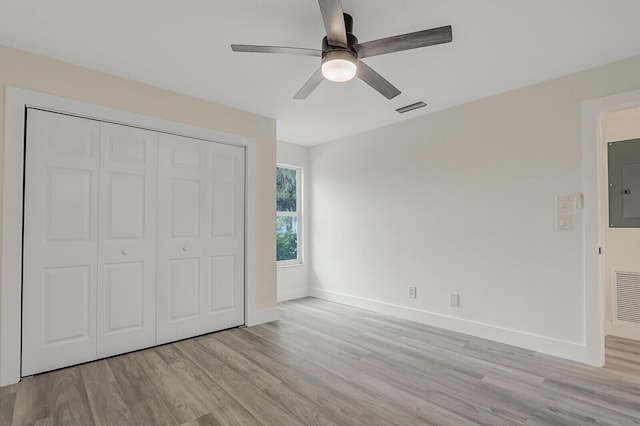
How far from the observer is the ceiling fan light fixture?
1.85 metres

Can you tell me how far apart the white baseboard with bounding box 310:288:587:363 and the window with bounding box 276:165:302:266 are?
1.14 meters

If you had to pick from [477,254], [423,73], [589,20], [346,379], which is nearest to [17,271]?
[346,379]

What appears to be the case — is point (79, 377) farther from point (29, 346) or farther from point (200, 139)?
point (200, 139)

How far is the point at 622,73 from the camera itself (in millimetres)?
2514

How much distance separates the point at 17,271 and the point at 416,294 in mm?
3735

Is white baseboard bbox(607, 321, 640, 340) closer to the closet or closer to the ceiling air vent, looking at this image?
the ceiling air vent

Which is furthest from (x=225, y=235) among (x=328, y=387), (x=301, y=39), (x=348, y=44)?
(x=348, y=44)

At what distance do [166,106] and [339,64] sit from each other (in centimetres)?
203

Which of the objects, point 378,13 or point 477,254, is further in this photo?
point 477,254

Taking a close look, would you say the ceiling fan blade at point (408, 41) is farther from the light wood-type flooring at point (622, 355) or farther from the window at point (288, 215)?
the window at point (288, 215)

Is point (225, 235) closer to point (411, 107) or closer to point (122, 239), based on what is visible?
point (122, 239)

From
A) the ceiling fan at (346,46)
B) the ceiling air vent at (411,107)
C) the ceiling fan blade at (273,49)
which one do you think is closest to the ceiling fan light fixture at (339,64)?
the ceiling fan at (346,46)

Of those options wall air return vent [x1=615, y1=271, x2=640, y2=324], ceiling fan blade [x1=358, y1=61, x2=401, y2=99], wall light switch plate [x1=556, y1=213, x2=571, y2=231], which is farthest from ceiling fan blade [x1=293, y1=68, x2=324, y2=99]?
wall air return vent [x1=615, y1=271, x2=640, y2=324]

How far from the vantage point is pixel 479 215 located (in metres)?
A: 3.30
